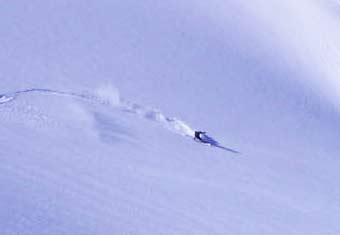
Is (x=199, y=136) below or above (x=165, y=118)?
below

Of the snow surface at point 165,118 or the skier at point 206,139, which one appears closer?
the snow surface at point 165,118

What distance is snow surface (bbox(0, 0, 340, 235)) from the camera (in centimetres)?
416

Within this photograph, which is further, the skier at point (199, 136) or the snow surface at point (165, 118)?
the skier at point (199, 136)

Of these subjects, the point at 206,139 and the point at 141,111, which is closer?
the point at 206,139

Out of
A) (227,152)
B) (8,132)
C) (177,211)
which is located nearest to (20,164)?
(8,132)

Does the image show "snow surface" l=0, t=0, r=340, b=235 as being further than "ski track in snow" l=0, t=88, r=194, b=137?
No

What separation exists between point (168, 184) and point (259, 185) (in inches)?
44.4

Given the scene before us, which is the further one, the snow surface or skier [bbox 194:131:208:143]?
skier [bbox 194:131:208:143]

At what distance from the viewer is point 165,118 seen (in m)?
6.53

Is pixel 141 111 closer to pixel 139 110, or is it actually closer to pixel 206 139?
pixel 139 110

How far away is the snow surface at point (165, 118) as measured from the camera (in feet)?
13.6

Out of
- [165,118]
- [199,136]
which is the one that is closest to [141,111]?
[165,118]

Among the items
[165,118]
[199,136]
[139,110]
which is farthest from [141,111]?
[199,136]

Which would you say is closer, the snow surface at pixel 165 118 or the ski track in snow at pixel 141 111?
the snow surface at pixel 165 118
